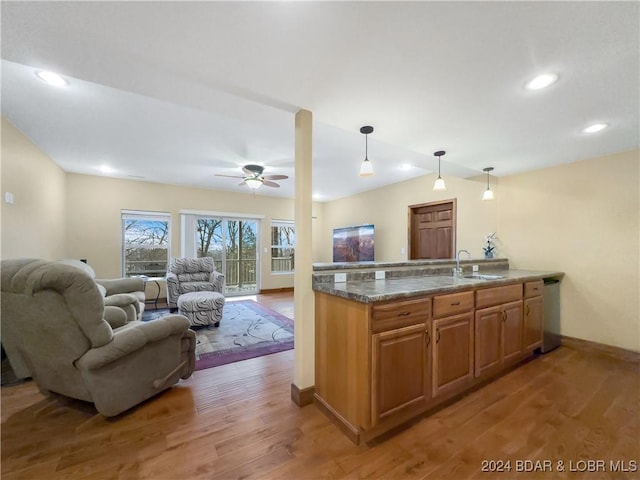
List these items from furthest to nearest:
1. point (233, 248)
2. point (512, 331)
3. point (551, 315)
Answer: point (233, 248), point (551, 315), point (512, 331)

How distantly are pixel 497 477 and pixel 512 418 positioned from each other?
65 cm

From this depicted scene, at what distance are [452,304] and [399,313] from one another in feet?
1.97

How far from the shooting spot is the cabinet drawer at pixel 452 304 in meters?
1.89

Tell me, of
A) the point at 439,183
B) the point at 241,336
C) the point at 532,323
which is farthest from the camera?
the point at 241,336

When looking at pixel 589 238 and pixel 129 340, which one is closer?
pixel 129 340

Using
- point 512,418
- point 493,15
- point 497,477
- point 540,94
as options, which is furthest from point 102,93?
point 512,418

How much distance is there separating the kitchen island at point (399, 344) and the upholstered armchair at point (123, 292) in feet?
7.71

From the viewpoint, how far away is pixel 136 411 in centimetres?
189

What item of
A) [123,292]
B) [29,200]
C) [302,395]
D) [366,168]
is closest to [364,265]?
[366,168]

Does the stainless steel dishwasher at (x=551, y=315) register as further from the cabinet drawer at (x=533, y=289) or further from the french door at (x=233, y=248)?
the french door at (x=233, y=248)

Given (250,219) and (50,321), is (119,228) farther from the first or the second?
(50,321)

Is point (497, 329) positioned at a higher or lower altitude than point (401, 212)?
lower

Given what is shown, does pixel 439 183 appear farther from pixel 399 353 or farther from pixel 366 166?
pixel 399 353

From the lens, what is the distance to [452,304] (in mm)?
1987
